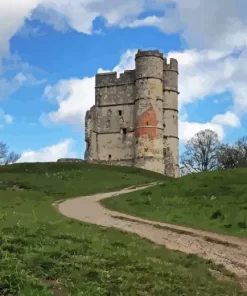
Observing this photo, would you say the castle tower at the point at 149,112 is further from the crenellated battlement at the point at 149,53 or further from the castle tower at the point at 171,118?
the castle tower at the point at 171,118

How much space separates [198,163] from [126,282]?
78.5 m

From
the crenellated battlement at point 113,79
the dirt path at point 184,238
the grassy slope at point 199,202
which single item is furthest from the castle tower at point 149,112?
the dirt path at point 184,238

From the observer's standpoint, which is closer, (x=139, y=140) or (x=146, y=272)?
(x=146, y=272)

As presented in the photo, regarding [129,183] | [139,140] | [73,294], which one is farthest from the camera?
[139,140]

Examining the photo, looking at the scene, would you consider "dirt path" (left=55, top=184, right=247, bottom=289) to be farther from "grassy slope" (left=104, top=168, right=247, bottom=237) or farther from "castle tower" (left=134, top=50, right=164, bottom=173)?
"castle tower" (left=134, top=50, right=164, bottom=173)

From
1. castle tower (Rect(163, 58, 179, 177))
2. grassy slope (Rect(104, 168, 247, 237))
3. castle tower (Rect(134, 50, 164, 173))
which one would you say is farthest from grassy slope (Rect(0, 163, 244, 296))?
castle tower (Rect(163, 58, 179, 177))

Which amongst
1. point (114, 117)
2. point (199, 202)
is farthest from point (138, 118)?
point (199, 202)

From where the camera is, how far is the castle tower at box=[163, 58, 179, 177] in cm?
7644

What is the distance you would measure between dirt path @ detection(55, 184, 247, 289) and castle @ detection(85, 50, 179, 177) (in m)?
47.4

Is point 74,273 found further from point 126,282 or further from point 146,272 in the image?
point 146,272

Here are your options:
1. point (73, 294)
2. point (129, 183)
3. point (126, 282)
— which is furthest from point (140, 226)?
point (129, 183)

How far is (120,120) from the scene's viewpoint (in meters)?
78.1

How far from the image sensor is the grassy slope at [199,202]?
23531mm

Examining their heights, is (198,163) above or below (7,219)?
above
